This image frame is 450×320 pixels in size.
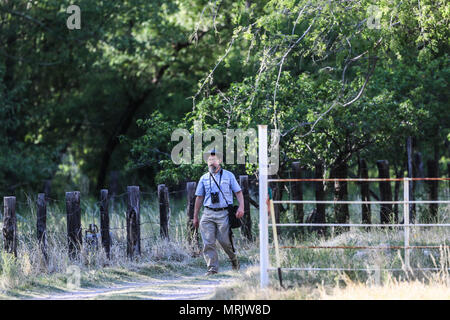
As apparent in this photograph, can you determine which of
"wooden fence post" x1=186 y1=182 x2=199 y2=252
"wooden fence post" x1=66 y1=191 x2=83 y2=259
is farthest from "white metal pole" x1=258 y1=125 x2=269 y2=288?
"wooden fence post" x1=186 y1=182 x2=199 y2=252

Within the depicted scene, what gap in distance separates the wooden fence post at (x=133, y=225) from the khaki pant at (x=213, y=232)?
1674 mm

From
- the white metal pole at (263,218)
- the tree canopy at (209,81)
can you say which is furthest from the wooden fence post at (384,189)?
the white metal pole at (263,218)

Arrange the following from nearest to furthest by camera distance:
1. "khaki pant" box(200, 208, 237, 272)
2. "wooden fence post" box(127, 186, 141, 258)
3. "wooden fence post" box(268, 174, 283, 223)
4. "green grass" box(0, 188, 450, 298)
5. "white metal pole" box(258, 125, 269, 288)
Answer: "white metal pole" box(258, 125, 269, 288)
"green grass" box(0, 188, 450, 298)
"khaki pant" box(200, 208, 237, 272)
"wooden fence post" box(127, 186, 141, 258)
"wooden fence post" box(268, 174, 283, 223)

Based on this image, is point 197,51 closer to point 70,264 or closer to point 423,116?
point 423,116

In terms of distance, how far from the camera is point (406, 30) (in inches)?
442

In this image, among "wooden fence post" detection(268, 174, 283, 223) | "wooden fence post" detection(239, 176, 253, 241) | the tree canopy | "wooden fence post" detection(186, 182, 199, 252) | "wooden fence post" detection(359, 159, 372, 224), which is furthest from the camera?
"wooden fence post" detection(359, 159, 372, 224)

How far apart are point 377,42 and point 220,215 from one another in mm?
3826

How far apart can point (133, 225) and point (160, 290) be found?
252 centimetres

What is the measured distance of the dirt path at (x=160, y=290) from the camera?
916cm

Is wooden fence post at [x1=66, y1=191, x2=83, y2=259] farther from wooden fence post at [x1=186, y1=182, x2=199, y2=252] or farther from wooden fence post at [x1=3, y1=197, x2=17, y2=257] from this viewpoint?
wooden fence post at [x1=186, y1=182, x2=199, y2=252]

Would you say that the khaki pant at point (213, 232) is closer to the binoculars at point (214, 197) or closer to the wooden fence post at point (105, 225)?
the binoculars at point (214, 197)

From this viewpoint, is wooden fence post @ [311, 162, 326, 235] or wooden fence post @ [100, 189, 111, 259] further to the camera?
wooden fence post @ [311, 162, 326, 235]

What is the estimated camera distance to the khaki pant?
1080cm
